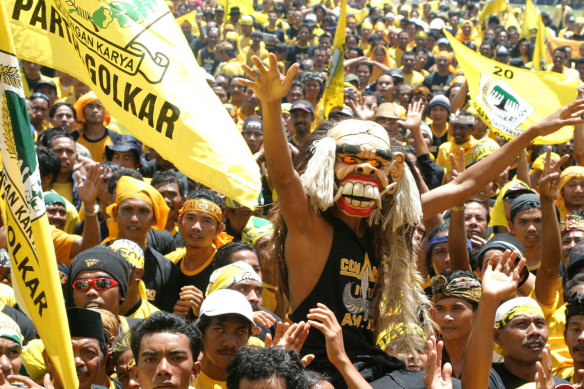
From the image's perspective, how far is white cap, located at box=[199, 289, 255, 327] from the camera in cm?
484

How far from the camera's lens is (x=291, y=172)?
374 cm

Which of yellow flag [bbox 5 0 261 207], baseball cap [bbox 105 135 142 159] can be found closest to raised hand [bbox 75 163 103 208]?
baseball cap [bbox 105 135 142 159]

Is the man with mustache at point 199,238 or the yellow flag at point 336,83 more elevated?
the yellow flag at point 336,83

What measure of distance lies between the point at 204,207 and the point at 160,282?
677 mm

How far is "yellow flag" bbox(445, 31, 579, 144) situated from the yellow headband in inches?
107

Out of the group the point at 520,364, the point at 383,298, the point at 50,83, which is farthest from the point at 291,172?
the point at 50,83

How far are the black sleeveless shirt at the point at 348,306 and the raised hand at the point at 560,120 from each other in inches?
49.4

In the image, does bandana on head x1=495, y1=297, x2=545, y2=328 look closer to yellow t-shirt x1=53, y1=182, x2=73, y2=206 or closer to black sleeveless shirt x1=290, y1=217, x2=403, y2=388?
black sleeveless shirt x1=290, y1=217, x2=403, y2=388

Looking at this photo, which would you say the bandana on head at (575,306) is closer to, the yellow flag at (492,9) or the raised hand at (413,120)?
the raised hand at (413,120)

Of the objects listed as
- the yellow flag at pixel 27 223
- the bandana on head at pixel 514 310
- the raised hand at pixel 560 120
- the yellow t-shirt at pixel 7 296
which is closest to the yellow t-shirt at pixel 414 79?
the bandana on head at pixel 514 310

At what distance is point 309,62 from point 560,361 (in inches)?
387

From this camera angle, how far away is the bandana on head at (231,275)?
5517mm

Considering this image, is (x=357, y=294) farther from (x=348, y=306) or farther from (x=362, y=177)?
(x=362, y=177)

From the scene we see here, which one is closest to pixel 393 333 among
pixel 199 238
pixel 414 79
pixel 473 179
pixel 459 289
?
pixel 473 179
